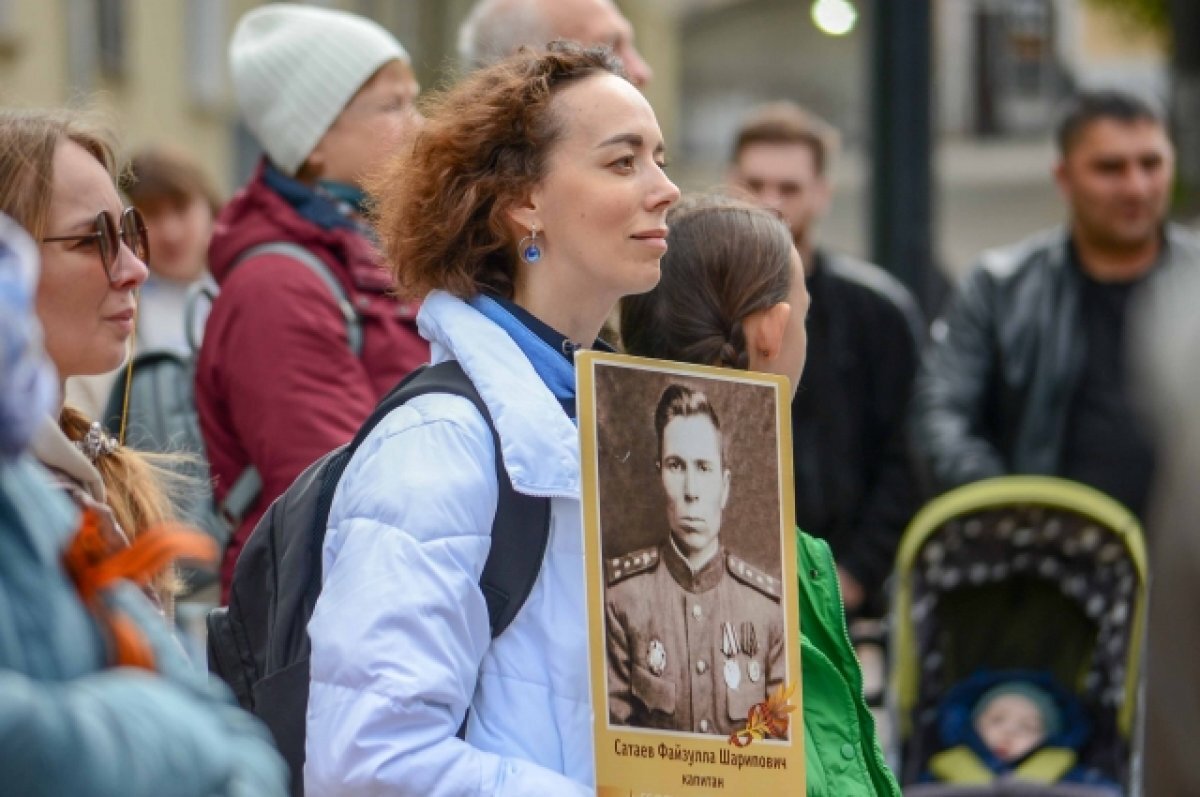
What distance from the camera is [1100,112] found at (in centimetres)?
678

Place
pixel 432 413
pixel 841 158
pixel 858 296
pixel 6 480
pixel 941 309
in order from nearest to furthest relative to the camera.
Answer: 1. pixel 6 480
2. pixel 432 413
3. pixel 858 296
4. pixel 941 309
5. pixel 841 158

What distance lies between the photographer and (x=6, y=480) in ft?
6.30

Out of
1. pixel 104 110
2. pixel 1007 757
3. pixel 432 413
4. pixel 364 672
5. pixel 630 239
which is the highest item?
pixel 104 110

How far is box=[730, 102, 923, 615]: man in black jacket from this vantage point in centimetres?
624

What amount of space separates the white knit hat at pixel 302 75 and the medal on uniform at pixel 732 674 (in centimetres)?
210

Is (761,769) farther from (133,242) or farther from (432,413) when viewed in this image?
(133,242)

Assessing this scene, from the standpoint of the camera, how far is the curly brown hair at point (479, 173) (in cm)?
316

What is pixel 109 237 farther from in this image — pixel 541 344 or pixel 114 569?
pixel 114 569

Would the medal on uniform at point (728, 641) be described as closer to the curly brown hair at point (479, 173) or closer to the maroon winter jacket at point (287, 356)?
the curly brown hair at point (479, 173)

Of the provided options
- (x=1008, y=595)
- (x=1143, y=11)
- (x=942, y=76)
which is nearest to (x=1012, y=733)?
(x=1008, y=595)

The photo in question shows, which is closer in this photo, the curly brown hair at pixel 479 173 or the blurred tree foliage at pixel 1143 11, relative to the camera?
the curly brown hair at pixel 479 173

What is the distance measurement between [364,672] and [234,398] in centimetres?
156

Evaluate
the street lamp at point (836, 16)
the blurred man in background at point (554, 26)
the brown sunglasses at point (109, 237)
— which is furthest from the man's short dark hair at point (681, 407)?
the street lamp at point (836, 16)

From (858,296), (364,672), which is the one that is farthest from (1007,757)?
(364,672)
